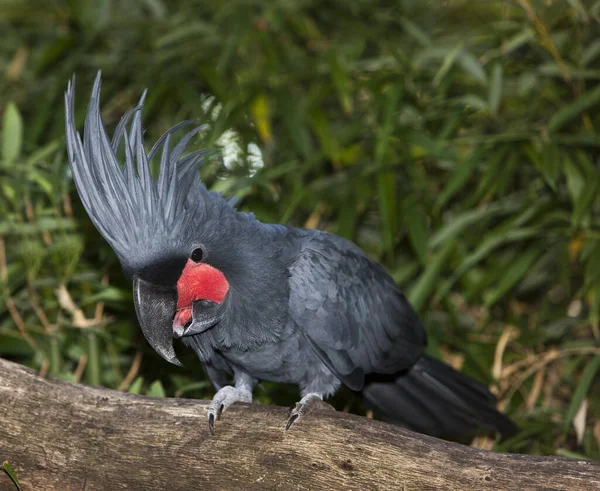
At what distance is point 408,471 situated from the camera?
1.84 meters

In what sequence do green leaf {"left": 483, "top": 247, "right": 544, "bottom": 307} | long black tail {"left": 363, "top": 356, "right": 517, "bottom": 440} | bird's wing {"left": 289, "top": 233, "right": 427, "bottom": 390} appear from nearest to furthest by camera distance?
bird's wing {"left": 289, "top": 233, "right": 427, "bottom": 390}
long black tail {"left": 363, "top": 356, "right": 517, "bottom": 440}
green leaf {"left": 483, "top": 247, "right": 544, "bottom": 307}

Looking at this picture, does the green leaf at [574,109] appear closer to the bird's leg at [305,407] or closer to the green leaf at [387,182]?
the green leaf at [387,182]

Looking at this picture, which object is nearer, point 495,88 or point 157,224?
point 157,224

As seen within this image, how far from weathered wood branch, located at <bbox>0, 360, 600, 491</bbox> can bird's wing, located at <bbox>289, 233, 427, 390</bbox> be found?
1.10 ft

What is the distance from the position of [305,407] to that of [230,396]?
296 millimetres

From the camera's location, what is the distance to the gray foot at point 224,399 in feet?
7.08

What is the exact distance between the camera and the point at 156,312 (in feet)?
6.75

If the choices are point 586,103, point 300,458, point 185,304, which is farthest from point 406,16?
point 300,458

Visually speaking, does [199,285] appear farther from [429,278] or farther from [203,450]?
→ [429,278]

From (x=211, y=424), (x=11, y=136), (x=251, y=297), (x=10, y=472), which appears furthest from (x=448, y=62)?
(x=10, y=472)

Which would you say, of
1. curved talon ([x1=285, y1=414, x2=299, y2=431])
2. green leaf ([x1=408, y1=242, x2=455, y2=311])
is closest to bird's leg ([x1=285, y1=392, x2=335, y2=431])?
curved talon ([x1=285, y1=414, x2=299, y2=431])

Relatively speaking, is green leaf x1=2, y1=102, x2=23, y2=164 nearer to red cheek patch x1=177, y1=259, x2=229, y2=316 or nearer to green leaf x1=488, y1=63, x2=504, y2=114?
red cheek patch x1=177, y1=259, x2=229, y2=316

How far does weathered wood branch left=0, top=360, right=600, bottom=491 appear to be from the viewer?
1.82 metres

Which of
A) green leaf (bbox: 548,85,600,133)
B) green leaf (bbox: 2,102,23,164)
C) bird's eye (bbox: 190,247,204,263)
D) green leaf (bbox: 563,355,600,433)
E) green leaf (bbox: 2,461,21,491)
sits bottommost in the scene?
green leaf (bbox: 563,355,600,433)
